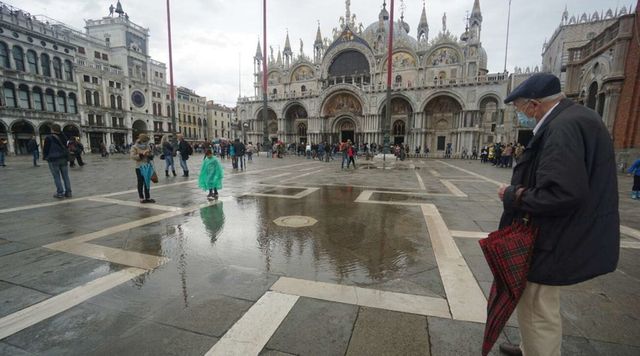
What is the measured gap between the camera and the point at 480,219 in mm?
5570

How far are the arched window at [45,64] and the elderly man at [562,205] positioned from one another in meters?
48.8

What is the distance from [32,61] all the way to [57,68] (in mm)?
2498

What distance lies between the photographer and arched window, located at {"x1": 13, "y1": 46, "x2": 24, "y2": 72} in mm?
31098

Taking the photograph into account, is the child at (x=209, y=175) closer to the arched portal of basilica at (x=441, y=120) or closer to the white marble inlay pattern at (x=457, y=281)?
the white marble inlay pattern at (x=457, y=281)

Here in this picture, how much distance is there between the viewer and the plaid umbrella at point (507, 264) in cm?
163

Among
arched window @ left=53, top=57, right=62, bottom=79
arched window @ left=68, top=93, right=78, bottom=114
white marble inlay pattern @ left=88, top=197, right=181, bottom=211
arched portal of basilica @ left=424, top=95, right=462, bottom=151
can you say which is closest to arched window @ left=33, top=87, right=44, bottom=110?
arched window @ left=53, top=57, right=62, bottom=79

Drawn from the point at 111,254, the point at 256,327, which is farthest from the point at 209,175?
the point at 256,327

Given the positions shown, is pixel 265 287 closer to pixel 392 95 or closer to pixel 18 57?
pixel 392 95

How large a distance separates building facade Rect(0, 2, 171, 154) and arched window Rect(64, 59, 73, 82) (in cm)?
12

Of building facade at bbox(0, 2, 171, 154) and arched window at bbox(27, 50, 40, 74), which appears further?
arched window at bbox(27, 50, 40, 74)

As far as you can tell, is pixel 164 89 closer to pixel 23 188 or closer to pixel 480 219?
pixel 23 188

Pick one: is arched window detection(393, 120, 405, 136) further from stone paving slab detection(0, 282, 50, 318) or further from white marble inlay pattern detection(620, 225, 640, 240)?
stone paving slab detection(0, 282, 50, 318)

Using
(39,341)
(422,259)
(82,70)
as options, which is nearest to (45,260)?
(39,341)

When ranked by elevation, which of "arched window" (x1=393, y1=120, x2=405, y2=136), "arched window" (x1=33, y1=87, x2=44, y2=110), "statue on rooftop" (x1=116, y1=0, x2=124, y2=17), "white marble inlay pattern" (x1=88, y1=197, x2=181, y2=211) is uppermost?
"statue on rooftop" (x1=116, y1=0, x2=124, y2=17)
